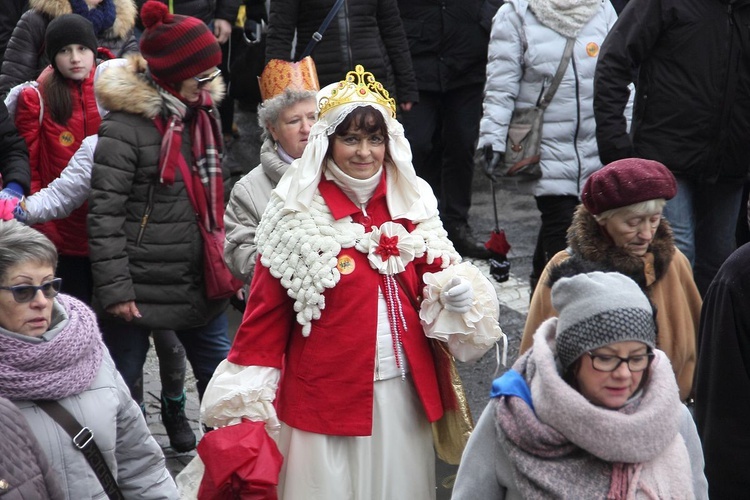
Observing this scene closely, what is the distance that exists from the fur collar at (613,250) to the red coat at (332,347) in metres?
0.84

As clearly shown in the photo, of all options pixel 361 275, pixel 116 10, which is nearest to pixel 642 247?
pixel 361 275

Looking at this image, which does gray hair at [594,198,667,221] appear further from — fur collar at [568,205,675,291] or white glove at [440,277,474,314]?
white glove at [440,277,474,314]

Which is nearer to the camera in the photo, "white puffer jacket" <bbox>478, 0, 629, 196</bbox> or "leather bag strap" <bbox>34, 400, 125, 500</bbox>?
"leather bag strap" <bbox>34, 400, 125, 500</bbox>

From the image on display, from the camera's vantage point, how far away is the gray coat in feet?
18.5

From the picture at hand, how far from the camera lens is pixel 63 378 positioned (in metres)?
3.85

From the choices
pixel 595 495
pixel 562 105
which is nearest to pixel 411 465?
pixel 595 495

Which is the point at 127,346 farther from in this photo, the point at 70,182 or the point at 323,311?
the point at 323,311

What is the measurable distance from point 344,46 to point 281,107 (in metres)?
2.62

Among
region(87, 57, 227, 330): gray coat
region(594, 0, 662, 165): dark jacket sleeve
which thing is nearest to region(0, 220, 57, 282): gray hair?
region(87, 57, 227, 330): gray coat

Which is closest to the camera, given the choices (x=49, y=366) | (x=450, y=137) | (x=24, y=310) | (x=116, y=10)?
(x=49, y=366)

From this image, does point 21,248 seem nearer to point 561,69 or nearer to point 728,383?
point 728,383

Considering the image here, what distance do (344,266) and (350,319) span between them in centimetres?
19

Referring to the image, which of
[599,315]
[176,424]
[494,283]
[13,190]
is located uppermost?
[599,315]

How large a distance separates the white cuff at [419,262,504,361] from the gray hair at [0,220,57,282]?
133 centimetres
